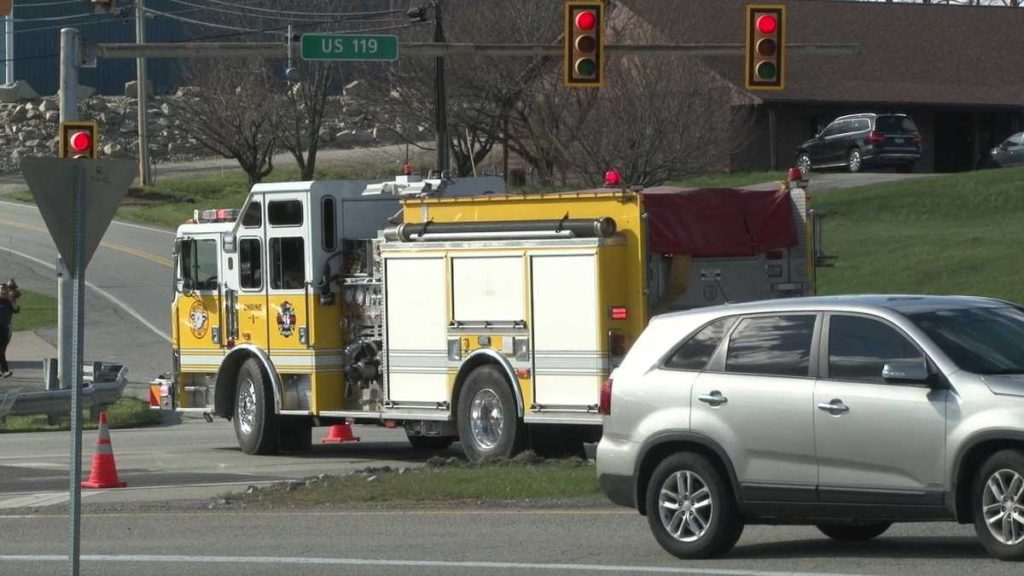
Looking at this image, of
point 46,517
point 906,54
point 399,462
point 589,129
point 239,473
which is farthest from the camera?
point 906,54

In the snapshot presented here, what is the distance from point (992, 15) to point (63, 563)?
175 ft

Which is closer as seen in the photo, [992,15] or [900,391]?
[900,391]

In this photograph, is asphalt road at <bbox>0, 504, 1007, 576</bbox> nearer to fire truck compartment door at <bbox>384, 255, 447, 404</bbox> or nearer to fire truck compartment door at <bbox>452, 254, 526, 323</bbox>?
fire truck compartment door at <bbox>452, 254, 526, 323</bbox>

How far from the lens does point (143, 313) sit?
131 ft

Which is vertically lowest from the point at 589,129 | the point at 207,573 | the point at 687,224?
the point at 207,573

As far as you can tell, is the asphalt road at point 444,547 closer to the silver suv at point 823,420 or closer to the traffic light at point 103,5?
the silver suv at point 823,420

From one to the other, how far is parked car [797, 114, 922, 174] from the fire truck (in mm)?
Result: 30643

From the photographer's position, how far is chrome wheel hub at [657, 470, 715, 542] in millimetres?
10445

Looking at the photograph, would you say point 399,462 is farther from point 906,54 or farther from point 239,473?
point 906,54

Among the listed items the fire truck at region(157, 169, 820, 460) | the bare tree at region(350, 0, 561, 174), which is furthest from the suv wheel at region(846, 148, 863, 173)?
the fire truck at region(157, 169, 820, 460)

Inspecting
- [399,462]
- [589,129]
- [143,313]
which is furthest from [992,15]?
[399,462]

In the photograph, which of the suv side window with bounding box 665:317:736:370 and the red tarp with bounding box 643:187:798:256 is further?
the red tarp with bounding box 643:187:798:256

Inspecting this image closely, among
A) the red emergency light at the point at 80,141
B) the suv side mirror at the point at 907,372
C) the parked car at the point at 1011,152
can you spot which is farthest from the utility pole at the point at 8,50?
the suv side mirror at the point at 907,372

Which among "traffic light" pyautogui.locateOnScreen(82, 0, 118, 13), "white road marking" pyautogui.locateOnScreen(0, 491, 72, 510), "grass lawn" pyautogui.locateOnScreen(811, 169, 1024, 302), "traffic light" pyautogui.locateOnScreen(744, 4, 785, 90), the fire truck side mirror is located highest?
"traffic light" pyautogui.locateOnScreen(82, 0, 118, 13)
